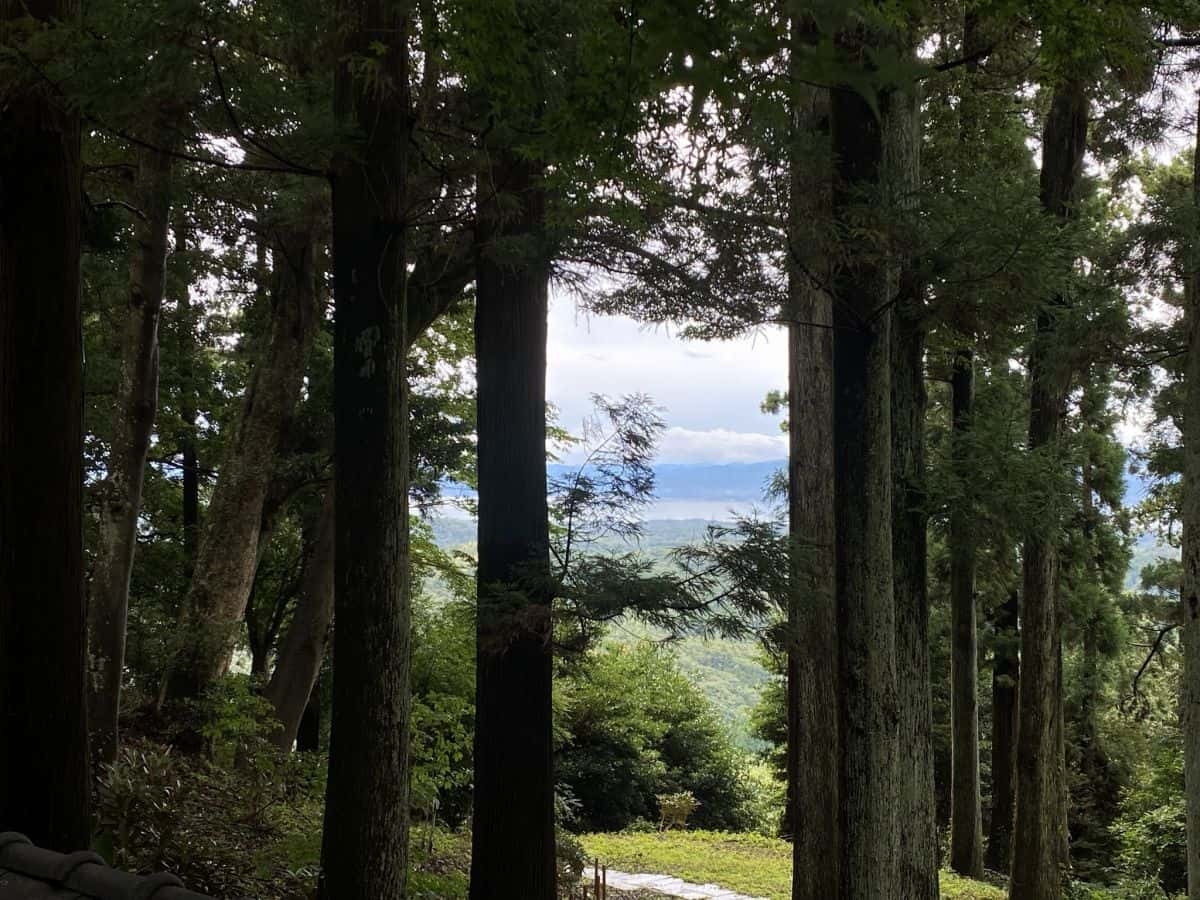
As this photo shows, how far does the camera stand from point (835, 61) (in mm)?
2045

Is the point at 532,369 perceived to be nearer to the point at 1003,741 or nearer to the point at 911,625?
the point at 911,625

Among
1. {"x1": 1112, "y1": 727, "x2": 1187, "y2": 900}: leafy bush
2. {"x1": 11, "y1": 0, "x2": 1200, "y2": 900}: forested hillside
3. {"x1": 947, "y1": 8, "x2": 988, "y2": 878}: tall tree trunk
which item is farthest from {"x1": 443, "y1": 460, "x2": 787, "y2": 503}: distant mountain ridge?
{"x1": 1112, "y1": 727, "x2": 1187, "y2": 900}: leafy bush

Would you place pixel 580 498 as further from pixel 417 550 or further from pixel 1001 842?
pixel 1001 842

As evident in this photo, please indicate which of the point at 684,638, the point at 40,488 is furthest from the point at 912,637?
the point at 40,488

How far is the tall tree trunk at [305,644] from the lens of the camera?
11.6m

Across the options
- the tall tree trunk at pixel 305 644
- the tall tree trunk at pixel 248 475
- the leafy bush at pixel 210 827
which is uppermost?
the tall tree trunk at pixel 248 475

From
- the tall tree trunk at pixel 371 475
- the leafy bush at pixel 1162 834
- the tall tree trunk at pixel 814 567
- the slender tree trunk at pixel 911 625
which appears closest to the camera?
the tall tree trunk at pixel 371 475

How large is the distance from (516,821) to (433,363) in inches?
385

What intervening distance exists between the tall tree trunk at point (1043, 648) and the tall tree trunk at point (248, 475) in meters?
8.71

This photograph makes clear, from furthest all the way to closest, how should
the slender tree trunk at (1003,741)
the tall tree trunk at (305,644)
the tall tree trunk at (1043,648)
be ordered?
the slender tree trunk at (1003,741), the tall tree trunk at (305,644), the tall tree trunk at (1043,648)

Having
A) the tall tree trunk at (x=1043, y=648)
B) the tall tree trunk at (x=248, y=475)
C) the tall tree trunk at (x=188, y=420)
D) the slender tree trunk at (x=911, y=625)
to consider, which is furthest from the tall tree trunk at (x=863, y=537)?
the tall tree trunk at (x=188, y=420)

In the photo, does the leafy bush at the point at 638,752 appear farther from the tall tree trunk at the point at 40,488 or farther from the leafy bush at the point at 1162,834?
the tall tree trunk at the point at 40,488

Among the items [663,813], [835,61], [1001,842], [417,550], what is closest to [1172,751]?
[1001,842]

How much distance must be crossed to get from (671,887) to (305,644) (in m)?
5.64
